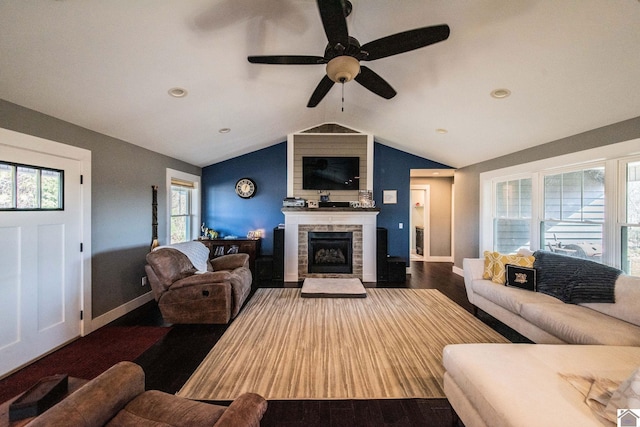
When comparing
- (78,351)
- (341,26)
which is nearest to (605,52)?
(341,26)

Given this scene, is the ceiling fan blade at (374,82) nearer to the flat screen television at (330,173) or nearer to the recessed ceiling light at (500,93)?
the recessed ceiling light at (500,93)

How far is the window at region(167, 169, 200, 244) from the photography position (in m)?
4.46

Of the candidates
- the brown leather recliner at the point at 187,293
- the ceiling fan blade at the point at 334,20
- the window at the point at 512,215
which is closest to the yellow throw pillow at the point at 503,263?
the window at the point at 512,215

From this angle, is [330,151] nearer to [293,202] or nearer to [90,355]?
[293,202]

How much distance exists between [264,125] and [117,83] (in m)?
2.24

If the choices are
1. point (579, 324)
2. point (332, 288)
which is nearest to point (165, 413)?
point (579, 324)

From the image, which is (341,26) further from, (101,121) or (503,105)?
(101,121)

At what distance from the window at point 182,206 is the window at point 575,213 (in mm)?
5812

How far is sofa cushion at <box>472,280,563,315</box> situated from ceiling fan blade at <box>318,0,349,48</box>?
9.38 feet

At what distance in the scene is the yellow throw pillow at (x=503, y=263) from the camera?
2959mm

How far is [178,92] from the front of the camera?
265cm

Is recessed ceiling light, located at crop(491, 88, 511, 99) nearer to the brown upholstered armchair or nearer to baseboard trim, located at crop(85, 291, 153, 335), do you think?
the brown upholstered armchair

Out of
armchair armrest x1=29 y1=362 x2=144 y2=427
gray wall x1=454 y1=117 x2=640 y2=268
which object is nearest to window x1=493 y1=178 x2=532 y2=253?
gray wall x1=454 y1=117 x2=640 y2=268

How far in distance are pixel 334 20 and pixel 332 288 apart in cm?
363
